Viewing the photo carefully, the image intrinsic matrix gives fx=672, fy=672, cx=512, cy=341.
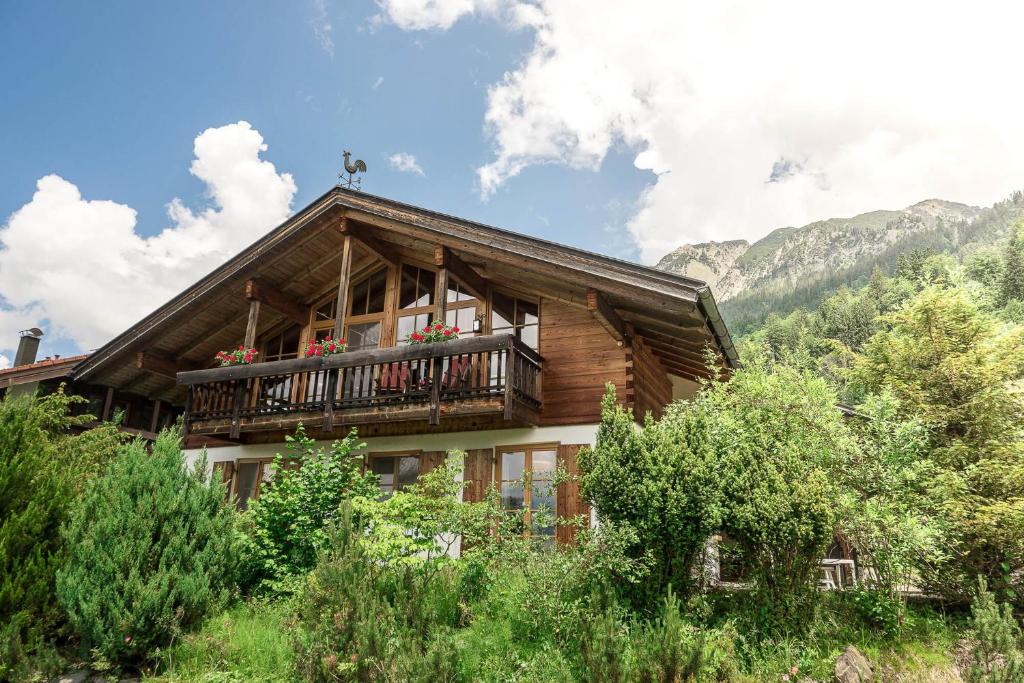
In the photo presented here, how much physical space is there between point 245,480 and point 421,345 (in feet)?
18.5

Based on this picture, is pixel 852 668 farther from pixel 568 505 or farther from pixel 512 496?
pixel 512 496

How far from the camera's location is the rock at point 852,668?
6.02 metres

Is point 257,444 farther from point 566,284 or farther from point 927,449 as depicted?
point 927,449

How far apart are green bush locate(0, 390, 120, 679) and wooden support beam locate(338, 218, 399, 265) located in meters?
6.37

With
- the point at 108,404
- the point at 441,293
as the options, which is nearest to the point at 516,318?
the point at 441,293

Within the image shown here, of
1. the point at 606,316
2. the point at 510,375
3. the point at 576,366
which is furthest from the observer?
the point at 576,366

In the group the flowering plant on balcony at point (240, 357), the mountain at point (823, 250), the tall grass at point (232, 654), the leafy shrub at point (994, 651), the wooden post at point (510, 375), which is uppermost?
the mountain at point (823, 250)

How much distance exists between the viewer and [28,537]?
6914 mm

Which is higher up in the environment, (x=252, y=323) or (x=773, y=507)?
(x=252, y=323)

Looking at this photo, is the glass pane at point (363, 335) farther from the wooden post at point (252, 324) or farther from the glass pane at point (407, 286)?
the wooden post at point (252, 324)

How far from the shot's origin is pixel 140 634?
6562mm

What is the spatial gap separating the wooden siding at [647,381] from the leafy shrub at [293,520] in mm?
4742

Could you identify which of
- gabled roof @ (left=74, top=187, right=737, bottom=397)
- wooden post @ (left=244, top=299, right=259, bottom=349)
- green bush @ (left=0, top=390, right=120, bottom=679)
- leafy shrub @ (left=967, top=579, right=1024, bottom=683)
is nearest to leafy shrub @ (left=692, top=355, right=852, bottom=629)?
leafy shrub @ (left=967, top=579, right=1024, bottom=683)

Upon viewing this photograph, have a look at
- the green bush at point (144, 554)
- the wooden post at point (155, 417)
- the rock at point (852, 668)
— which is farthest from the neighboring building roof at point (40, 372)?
the rock at point (852, 668)
